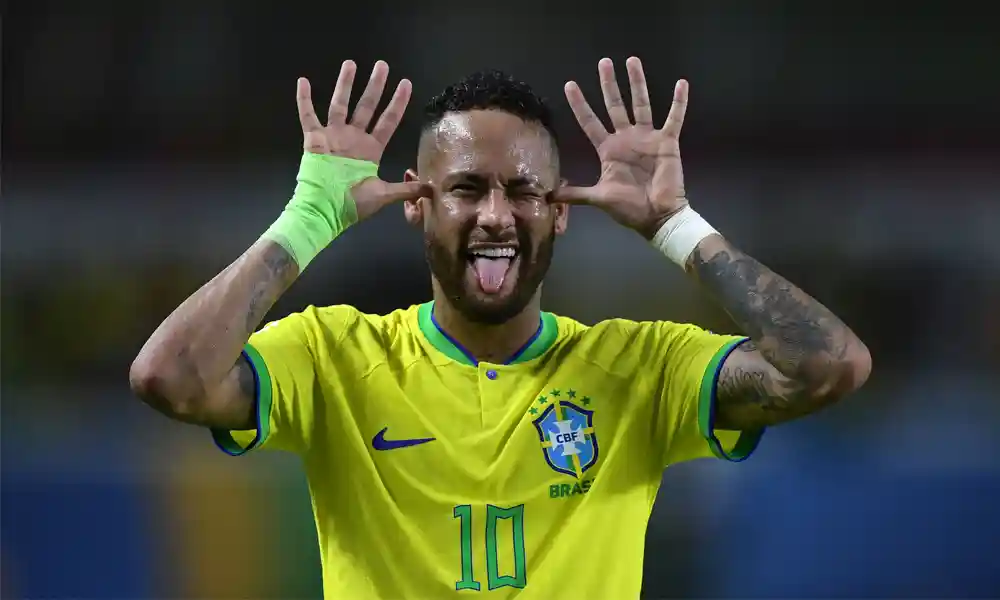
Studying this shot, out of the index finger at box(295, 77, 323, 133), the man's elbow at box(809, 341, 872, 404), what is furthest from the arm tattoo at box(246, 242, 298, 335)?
the man's elbow at box(809, 341, 872, 404)

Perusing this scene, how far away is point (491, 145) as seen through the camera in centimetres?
171

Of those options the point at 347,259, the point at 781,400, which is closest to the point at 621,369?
the point at 781,400

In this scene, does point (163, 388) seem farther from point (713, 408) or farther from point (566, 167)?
point (566, 167)

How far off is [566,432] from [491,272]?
0.33 metres

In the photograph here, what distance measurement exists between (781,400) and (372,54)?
287 centimetres

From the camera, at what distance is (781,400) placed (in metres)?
1.52

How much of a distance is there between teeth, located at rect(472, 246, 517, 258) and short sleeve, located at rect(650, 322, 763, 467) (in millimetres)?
357

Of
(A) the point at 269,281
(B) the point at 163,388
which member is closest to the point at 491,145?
(A) the point at 269,281

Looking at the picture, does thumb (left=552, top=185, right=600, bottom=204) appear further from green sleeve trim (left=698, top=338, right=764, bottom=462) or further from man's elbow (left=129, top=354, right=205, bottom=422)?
man's elbow (left=129, top=354, right=205, bottom=422)

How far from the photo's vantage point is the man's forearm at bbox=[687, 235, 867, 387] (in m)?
1.48

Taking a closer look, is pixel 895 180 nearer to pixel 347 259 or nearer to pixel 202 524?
pixel 347 259

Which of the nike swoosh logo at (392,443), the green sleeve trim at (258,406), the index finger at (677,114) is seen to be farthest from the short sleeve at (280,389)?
the index finger at (677,114)

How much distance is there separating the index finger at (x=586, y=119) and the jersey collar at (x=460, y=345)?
1.27 ft

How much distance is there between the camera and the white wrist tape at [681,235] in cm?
163
